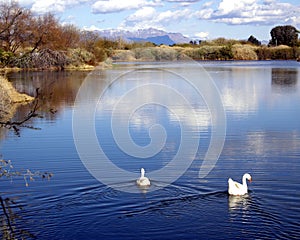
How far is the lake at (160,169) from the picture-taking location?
9141 millimetres

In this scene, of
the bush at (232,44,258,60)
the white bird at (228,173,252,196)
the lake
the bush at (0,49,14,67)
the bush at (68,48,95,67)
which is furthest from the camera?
the bush at (232,44,258,60)

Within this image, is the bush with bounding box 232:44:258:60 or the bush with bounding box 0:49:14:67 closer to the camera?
the bush with bounding box 0:49:14:67

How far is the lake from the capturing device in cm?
914

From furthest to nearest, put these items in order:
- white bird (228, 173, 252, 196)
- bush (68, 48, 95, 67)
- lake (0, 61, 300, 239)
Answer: bush (68, 48, 95, 67)
white bird (228, 173, 252, 196)
lake (0, 61, 300, 239)

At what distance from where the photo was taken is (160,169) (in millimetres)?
13133

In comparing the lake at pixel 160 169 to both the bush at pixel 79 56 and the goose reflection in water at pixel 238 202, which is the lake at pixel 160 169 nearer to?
the goose reflection in water at pixel 238 202

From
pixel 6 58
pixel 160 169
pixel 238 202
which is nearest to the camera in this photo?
pixel 6 58

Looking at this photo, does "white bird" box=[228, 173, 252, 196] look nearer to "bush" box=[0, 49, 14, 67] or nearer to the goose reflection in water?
the goose reflection in water

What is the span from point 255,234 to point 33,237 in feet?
11.7

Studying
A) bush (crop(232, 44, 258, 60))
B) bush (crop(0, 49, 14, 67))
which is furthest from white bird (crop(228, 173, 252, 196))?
A: bush (crop(232, 44, 258, 60))

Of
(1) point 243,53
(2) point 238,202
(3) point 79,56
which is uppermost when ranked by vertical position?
(1) point 243,53

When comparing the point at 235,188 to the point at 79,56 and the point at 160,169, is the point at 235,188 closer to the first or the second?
the point at 160,169

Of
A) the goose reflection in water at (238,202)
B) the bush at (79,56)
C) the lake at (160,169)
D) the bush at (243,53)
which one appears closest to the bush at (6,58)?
the lake at (160,169)

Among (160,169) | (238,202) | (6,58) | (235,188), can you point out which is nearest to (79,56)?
(160,169)
